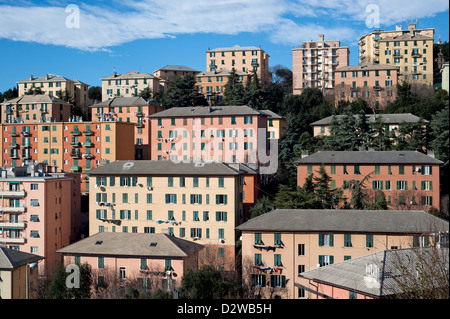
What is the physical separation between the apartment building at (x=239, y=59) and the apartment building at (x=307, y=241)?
4373 centimetres

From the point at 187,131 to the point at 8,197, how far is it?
1730cm

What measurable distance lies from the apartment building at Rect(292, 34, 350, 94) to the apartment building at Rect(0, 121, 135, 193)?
2998 centimetres

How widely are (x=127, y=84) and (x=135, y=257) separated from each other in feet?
139

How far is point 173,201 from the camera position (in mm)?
35812

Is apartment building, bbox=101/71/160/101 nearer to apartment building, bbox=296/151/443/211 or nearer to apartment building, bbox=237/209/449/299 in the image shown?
apartment building, bbox=296/151/443/211

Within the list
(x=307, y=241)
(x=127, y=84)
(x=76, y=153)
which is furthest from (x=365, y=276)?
(x=127, y=84)

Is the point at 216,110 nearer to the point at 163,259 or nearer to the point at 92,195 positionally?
the point at 92,195

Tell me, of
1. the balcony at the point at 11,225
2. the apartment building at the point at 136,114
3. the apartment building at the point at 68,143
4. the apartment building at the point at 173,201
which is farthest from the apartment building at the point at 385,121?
the balcony at the point at 11,225

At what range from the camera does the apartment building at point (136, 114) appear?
52.8 meters

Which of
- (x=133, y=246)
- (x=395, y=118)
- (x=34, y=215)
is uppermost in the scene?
(x=395, y=118)

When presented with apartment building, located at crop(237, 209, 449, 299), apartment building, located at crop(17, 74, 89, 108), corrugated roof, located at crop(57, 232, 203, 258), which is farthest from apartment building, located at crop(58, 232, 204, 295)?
apartment building, located at crop(17, 74, 89, 108)

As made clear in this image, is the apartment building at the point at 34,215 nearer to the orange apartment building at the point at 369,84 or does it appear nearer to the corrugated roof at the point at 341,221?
the corrugated roof at the point at 341,221

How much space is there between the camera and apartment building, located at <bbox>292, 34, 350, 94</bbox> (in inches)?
2766

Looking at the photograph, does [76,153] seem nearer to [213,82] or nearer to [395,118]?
[213,82]
